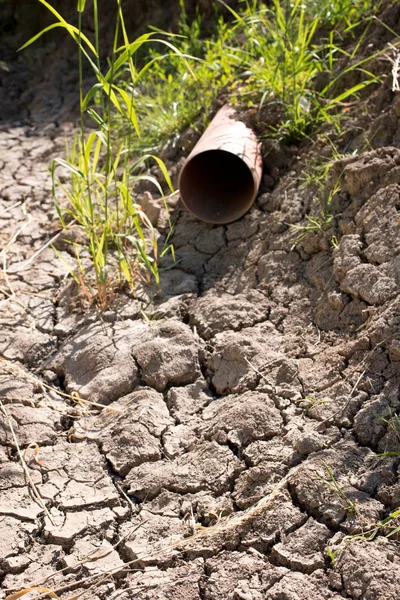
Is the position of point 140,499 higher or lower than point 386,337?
lower

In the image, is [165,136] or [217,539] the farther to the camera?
[165,136]

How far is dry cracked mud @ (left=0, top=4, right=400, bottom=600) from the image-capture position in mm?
1991

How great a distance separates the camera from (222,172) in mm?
3521

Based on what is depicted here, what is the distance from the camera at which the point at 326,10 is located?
3.67m

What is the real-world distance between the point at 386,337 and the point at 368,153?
0.97m

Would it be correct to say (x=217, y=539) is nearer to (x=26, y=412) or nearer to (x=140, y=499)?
(x=140, y=499)

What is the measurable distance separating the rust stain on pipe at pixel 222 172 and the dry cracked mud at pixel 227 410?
0.30ft

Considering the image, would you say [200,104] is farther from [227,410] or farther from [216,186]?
[227,410]

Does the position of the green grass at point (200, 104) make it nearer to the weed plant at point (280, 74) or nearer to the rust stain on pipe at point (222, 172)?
the weed plant at point (280, 74)

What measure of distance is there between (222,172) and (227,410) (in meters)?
1.46

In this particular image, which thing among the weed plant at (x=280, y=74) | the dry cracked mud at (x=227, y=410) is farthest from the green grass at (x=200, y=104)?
the dry cracked mud at (x=227, y=410)

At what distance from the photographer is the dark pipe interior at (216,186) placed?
131 inches

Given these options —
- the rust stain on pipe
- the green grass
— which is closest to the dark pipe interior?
the rust stain on pipe

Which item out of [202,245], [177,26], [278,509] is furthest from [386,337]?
[177,26]
